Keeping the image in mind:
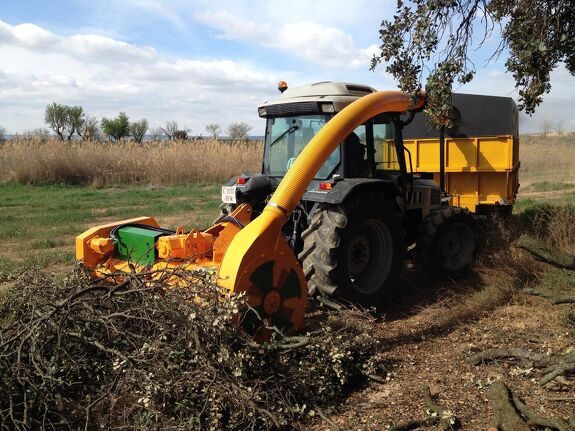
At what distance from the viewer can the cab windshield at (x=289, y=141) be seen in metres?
5.36

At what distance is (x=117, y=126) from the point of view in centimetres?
4872

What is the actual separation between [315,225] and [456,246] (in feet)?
7.82

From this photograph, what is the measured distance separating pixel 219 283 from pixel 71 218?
9.39 meters

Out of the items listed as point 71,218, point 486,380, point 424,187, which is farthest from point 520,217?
point 71,218

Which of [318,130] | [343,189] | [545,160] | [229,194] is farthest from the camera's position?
[545,160]

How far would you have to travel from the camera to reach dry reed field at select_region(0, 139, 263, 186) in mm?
18906

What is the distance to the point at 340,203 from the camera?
4.77m

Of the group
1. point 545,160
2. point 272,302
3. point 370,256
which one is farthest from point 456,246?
point 545,160

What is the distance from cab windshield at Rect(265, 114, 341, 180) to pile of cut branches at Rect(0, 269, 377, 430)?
6.88 feet

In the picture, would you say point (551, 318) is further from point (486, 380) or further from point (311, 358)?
point (311, 358)

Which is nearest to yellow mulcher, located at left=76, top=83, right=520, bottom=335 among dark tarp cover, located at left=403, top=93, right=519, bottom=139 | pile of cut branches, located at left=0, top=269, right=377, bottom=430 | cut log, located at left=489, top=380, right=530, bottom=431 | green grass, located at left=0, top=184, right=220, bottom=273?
pile of cut branches, located at left=0, top=269, right=377, bottom=430

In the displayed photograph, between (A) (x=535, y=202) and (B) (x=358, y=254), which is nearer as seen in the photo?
(B) (x=358, y=254)

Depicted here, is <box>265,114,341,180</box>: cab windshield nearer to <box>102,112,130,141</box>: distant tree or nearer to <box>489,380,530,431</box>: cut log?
<box>489,380,530,431</box>: cut log

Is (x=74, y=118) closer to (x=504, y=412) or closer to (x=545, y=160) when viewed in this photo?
(x=545, y=160)
